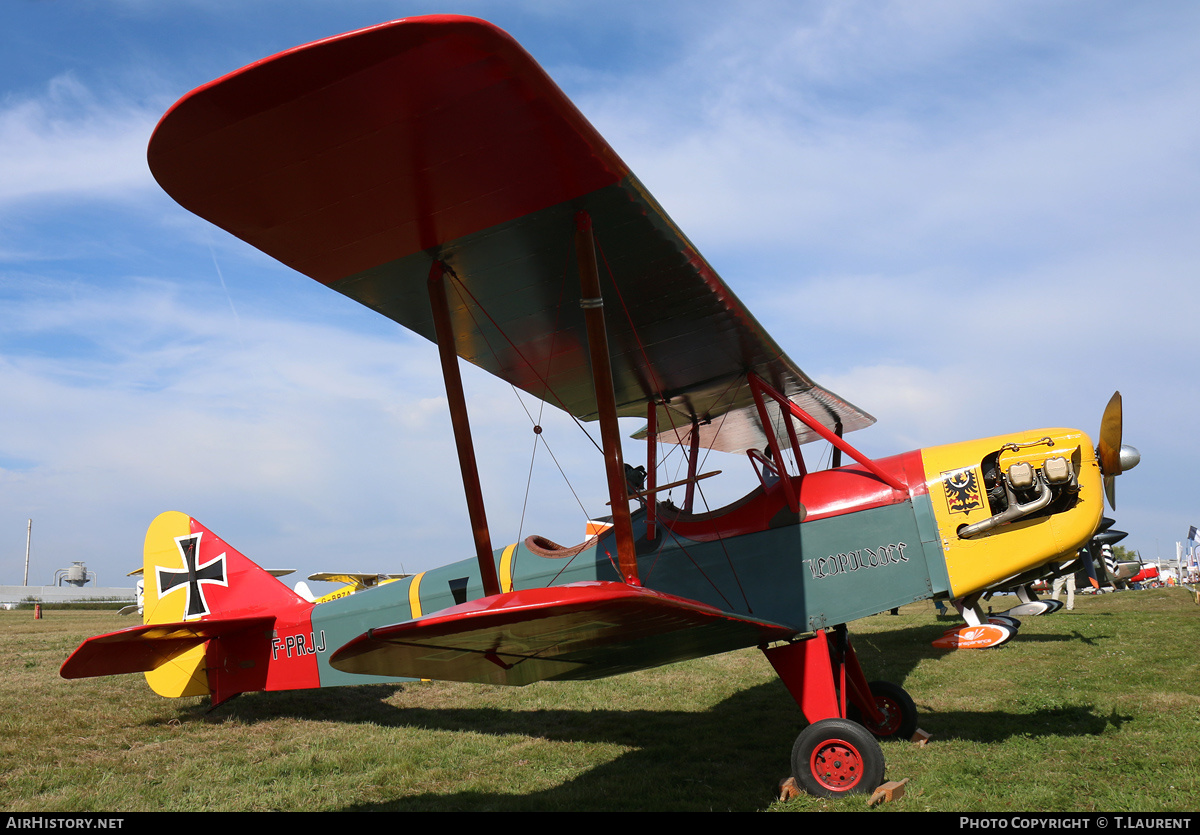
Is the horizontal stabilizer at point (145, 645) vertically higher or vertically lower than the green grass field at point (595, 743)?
higher

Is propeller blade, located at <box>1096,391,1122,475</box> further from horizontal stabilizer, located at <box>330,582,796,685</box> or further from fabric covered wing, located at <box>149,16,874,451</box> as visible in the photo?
horizontal stabilizer, located at <box>330,582,796,685</box>

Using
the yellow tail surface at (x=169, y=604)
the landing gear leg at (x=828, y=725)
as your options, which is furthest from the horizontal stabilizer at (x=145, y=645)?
the landing gear leg at (x=828, y=725)

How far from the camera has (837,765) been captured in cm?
463

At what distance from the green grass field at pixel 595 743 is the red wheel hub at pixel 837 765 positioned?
0.15 meters

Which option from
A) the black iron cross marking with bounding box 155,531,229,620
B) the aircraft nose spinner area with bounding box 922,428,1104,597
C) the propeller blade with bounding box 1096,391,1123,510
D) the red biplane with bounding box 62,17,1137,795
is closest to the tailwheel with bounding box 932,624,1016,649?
the red biplane with bounding box 62,17,1137,795

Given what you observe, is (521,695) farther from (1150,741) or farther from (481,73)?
(481,73)

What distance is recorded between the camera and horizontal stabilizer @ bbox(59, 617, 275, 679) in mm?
6253

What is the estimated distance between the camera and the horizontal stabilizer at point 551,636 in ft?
11.2

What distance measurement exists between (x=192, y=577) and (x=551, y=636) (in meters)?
6.17

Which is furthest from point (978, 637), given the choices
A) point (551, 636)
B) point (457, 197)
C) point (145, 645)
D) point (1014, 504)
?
point (145, 645)

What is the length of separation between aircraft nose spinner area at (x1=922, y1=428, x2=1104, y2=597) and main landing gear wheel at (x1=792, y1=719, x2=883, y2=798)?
4.32 feet

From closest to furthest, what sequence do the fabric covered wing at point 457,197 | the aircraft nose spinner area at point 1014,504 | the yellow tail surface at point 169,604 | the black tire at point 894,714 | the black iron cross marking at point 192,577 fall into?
1. the fabric covered wing at point 457,197
2. the aircraft nose spinner area at point 1014,504
3. the black tire at point 894,714
4. the yellow tail surface at point 169,604
5. the black iron cross marking at point 192,577

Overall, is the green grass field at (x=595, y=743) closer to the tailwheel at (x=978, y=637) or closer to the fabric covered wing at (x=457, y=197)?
the tailwheel at (x=978, y=637)
